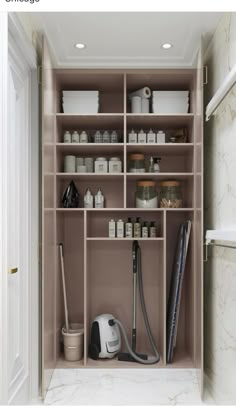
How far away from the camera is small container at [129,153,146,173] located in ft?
9.82

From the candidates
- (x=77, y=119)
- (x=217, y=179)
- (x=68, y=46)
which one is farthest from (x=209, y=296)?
(x=68, y=46)

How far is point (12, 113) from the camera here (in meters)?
2.19

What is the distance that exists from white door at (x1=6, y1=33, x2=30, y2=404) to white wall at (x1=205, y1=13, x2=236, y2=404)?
40.8 inches

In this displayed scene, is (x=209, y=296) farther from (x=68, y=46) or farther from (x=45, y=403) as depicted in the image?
(x=68, y=46)

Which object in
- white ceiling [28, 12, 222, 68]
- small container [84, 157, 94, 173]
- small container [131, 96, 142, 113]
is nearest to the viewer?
white ceiling [28, 12, 222, 68]

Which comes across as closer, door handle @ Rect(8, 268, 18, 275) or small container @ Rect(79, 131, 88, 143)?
door handle @ Rect(8, 268, 18, 275)

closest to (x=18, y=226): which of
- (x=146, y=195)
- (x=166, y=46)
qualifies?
(x=146, y=195)

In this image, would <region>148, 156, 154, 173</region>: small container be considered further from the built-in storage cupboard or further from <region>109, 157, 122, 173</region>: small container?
<region>109, 157, 122, 173</region>: small container

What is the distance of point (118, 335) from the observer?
9.82 ft

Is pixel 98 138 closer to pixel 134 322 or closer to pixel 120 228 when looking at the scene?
pixel 120 228

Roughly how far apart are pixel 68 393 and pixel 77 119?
167 cm

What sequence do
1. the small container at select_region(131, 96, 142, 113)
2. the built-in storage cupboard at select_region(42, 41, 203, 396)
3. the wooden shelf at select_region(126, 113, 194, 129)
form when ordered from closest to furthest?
the built-in storage cupboard at select_region(42, 41, 203, 396)
the wooden shelf at select_region(126, 113, 194, 129)
the small container at select_region(131, 96, 142, 113)

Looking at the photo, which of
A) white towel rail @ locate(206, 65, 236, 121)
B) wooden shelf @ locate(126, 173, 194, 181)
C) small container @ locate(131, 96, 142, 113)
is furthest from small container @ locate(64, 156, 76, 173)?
white towel rail @ locate(206, 65, 236, 121)

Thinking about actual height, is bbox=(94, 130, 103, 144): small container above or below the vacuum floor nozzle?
above
